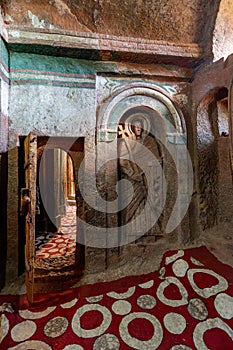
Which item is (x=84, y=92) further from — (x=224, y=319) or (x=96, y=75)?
(x=224, y=319)

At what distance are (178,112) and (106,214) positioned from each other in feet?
6.77

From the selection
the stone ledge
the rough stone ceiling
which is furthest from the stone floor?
the rough stone ceiling

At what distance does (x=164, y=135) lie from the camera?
3.75m

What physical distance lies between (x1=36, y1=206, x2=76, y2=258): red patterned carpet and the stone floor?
1272mm

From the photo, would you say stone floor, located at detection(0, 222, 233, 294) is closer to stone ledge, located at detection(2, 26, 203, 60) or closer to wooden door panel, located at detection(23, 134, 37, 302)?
wooden door panel, located at detection(23, 134, 37, 302)

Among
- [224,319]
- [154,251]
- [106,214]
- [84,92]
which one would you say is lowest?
[224,319]

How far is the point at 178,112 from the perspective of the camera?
368 centimetres

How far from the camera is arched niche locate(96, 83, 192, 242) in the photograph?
3473 mm

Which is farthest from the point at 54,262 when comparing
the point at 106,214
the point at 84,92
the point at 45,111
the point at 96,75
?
the point at 96,75

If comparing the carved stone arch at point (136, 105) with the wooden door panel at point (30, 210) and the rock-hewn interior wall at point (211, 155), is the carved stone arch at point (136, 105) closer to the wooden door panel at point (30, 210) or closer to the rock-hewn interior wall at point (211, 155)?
the rock-hewn interior wall at point (211, 155)

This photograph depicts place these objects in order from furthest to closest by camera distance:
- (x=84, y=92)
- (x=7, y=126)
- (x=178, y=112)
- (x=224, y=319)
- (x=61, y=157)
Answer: (x=61, y=157) < (x=178, y=112) < (x=84, y=92) < (x=7, y=126) < (x=224, y=319)

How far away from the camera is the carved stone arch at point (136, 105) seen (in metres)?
3.48

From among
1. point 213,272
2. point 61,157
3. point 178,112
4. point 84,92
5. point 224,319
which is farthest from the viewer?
point 61,157

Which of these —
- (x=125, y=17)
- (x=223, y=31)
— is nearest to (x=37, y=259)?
(x=125, y=17)
